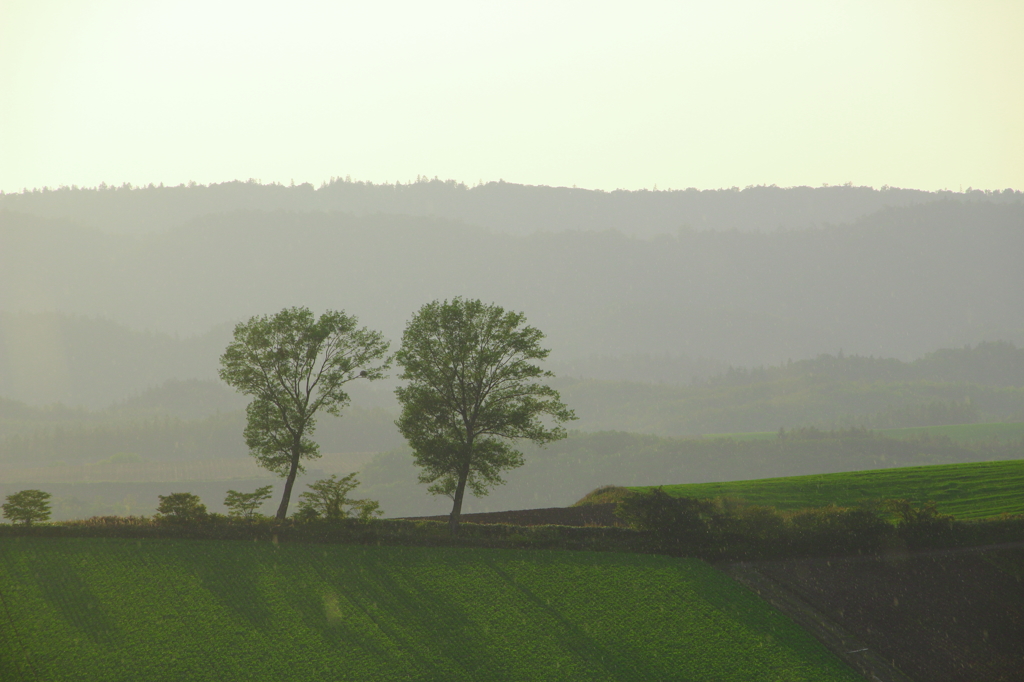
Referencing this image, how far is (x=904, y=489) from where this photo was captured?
60.3 metres

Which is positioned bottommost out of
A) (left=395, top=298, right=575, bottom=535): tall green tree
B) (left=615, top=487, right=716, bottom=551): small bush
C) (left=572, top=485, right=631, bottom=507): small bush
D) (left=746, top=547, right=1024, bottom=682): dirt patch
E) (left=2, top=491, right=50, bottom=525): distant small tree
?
(left=746, top=547, right=1024, bottom=682): dirt patch

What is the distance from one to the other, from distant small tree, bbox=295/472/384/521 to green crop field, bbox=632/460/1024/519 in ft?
85.7

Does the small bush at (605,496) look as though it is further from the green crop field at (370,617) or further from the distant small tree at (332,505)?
the distant small tree at (332,505)

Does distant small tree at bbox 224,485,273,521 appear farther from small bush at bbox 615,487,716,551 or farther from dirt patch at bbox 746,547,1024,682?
dirt patch at bbox 746,547,1024,682

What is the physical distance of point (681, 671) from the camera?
31672mm

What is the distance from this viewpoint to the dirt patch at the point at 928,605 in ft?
110

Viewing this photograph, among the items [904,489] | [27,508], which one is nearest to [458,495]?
[27,508]

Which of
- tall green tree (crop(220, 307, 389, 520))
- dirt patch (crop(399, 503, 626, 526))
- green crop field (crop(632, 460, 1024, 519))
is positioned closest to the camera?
tall green tree (crop(220, 307, 389, 520))

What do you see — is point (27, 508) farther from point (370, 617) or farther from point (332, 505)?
point (370, 617)

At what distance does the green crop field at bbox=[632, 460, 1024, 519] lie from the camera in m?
55.7

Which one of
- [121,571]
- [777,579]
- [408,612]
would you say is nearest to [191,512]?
[121,571]

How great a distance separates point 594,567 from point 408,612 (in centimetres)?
1041

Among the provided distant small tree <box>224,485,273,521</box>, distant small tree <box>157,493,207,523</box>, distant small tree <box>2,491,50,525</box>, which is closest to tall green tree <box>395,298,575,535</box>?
distant small tree <box>224,485,273,521</box>

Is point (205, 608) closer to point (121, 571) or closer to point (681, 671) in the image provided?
point (121, 571)
